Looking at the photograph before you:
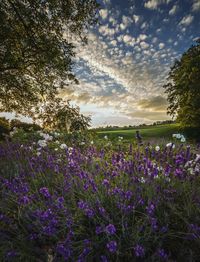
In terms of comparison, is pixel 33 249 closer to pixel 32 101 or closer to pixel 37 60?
pixel 37 60

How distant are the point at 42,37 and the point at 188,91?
15.8m

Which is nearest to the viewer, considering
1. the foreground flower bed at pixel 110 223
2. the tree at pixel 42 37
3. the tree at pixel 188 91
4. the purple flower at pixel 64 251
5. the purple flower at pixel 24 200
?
the purple flower at pixel 64 251

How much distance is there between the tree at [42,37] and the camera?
8.03 m

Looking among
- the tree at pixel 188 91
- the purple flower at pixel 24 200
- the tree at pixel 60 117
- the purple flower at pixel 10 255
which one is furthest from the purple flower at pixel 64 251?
the tree at pixel 188 91

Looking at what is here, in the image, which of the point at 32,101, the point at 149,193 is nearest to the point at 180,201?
the point at 149,193

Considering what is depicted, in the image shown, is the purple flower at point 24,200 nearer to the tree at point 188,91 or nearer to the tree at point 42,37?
the tree at point 42,37

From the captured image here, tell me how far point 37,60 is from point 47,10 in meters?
2.05

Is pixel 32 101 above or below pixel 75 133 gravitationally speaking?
above

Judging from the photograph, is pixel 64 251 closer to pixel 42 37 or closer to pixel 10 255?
pixel 10 255

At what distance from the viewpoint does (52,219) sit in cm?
195

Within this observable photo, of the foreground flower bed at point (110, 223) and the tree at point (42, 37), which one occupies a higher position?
the tree at point (42, 37)

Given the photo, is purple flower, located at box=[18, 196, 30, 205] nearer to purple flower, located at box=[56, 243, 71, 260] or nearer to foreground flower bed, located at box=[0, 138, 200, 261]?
foreground flower bed, located at box=[0, 138, 200, 261]

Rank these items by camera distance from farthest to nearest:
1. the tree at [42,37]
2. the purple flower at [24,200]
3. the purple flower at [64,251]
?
the tree at [42,37]
the purple flower at [24,200]
the purple flower at [64,251]

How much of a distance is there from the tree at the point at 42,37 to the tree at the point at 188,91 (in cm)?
1324
